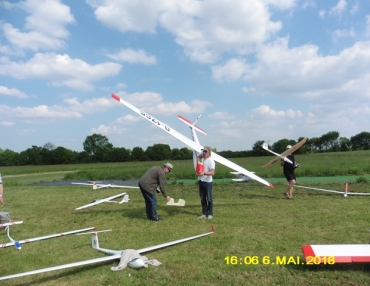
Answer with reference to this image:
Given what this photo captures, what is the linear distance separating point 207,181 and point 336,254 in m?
3.59

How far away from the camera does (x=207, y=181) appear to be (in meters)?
7.19

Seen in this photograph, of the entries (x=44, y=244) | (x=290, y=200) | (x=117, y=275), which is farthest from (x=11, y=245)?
(x=290, y=200)

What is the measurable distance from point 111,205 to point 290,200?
584 centimetres

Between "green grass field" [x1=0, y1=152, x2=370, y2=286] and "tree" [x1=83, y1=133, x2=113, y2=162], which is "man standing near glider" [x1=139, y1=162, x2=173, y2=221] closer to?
"green grass field" [x1=0, y1=152, x2=370, y2=286]

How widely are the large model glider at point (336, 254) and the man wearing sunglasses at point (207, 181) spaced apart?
10.7 ft

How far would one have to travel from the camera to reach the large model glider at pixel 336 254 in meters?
3.85

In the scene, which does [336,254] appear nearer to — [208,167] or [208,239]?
[208,239]

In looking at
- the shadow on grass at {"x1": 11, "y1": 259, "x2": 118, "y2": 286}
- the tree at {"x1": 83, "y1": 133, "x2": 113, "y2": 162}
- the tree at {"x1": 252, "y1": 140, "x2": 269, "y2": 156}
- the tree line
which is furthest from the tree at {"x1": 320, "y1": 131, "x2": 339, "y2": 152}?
the shadow on grass at {"x1": 11, "y1": 259, "x2": 118, "y2": 286}

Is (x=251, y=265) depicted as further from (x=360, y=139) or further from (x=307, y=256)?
(x=360, y=139)

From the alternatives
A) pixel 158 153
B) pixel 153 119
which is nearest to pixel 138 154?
pixel 158 153

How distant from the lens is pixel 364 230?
5715 mm

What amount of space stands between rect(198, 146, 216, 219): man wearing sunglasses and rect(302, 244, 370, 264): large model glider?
3262 mm

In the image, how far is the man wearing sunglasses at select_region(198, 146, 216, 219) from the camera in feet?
23.6
